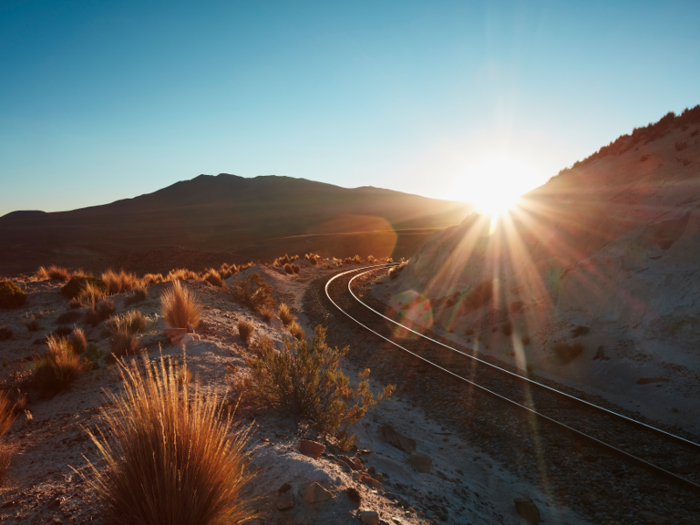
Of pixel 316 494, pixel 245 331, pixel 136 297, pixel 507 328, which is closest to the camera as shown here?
pixel 316 494

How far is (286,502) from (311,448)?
1.14m

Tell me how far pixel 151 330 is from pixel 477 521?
9.07m

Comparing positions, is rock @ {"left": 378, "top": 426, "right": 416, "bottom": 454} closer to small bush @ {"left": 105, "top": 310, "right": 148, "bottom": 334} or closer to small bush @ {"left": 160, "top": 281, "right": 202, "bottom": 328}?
small bush @ {"left": 160, "top": 281, "right": 202, "bottom": 328}

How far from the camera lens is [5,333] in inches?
400

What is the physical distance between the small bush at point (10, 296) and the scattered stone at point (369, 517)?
46.9 ft

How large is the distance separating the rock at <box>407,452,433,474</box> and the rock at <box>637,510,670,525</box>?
2.60m

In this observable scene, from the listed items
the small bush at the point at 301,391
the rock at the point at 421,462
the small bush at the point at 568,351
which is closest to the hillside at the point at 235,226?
the small bush at the point at 568,351

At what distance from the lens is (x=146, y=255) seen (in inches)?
1635

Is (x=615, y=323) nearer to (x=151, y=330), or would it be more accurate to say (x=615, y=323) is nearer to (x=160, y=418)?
(x=160, y=418)

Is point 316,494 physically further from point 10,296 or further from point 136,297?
point 10,296

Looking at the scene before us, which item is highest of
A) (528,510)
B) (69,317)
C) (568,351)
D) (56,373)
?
(56,373)

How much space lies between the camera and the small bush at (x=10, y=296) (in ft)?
39.8

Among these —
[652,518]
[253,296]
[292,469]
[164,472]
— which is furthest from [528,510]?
[253,296]

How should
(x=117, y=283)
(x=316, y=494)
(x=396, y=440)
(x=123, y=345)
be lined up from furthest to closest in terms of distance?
1. (x=117, y=283)
2. (x=123, y=345)
3. (x=396, y=440)
4. (x=316, y=494)
